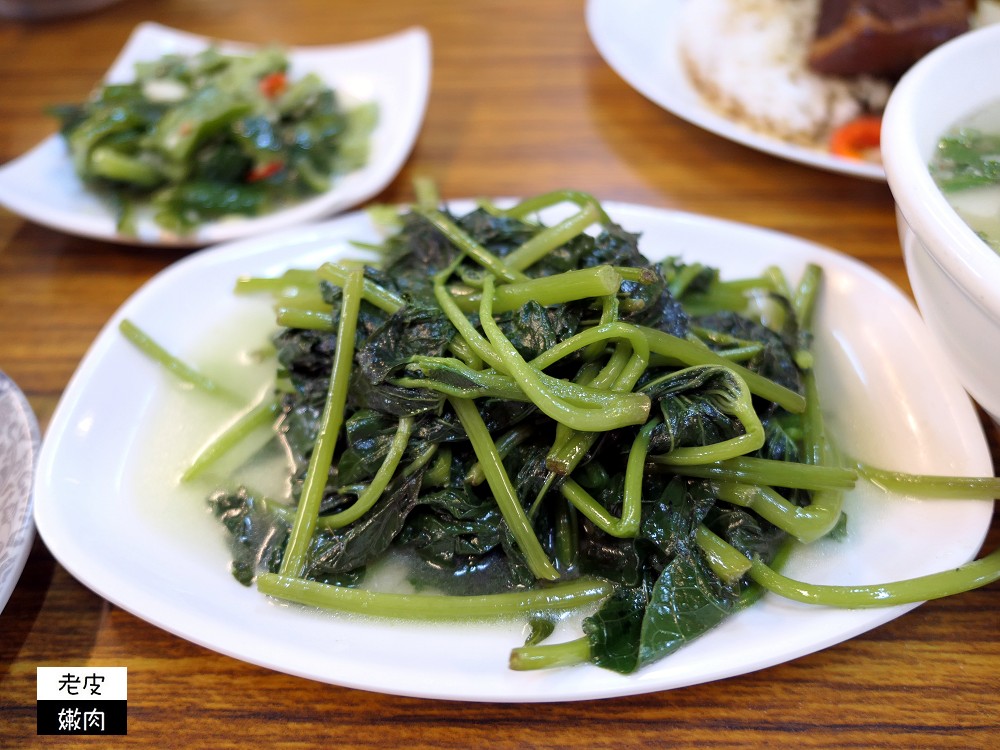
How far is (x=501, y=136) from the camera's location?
108 inches

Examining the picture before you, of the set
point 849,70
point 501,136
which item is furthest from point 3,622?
point 849,70

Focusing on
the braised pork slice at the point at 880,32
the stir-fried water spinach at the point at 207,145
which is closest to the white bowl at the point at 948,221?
the braised pork slice at the point at 880,32

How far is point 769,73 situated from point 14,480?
2.76 metres

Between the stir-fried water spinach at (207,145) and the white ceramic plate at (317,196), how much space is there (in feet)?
0.18

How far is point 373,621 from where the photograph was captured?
1331 millimetres

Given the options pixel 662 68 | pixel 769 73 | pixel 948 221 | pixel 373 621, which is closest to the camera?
pixel 948 221

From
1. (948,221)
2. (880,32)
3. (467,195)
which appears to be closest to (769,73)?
(880,32)

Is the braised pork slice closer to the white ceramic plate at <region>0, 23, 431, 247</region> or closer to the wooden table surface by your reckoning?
the wooden table surface

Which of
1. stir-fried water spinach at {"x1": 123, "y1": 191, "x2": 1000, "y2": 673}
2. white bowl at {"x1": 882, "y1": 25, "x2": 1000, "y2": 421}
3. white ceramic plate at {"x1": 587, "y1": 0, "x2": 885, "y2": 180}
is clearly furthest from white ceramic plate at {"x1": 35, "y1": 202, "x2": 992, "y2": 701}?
white ceramic plate at {"x1": 587, "y1": 0, "x2": 885, "y2": 180}

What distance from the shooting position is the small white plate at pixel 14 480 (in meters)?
1.34

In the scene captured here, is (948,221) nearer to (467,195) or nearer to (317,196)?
(467,195)

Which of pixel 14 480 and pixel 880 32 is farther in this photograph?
pixel 880 32

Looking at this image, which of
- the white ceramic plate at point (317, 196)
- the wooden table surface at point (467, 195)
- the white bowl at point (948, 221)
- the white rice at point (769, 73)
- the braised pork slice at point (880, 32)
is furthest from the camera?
the white rice at point (769, 73)

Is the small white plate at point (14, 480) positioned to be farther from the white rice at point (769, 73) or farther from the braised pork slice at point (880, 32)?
the braised pork slice at point (880, 32)
